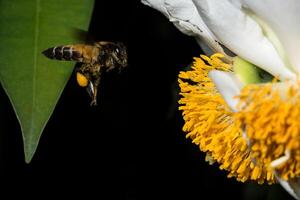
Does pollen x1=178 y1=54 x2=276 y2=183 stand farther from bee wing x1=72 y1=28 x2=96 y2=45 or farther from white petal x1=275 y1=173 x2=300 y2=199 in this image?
bee wing x1=72 y1=28 x2=96 y2=45

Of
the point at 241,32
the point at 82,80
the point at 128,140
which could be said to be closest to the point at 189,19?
the point at 241,32

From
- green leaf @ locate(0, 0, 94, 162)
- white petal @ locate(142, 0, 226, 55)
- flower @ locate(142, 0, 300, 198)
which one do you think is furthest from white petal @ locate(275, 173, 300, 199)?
green leaf @ locate(0, 0, 94, 162)

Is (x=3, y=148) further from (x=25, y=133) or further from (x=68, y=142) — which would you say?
(x=25, y=133)

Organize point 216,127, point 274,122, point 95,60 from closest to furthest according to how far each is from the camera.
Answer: point 274,122, point 216,127, point 95,60

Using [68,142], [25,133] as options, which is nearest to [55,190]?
[68,142]

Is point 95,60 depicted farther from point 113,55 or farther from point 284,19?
point 284,19

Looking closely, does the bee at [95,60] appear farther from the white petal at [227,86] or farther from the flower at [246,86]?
the white petal at [227,86]
